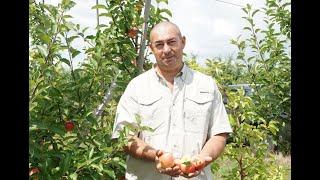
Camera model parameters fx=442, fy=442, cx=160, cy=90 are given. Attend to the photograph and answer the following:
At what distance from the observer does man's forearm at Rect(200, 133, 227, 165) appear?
2201mm

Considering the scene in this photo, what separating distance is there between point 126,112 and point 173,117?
0.81ft

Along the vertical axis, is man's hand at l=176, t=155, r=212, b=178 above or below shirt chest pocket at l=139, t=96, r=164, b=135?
below

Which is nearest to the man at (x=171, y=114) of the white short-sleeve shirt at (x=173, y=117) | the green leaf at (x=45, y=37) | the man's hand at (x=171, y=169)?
the white short-sleeve shirt at (x=173, y=117)

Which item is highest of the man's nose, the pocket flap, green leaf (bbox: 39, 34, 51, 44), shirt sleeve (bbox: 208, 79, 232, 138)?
green leaf (bbox: 39, 34, 51, 44)

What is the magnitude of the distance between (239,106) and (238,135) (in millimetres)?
229

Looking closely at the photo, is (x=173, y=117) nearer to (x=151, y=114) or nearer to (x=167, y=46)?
(x=151, y=114)

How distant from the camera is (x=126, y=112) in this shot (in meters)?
2.30

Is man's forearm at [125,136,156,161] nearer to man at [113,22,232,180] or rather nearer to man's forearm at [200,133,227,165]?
man at [113,22,232,180]

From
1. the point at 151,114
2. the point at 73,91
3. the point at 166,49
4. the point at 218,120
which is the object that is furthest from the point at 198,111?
the point at 73,91

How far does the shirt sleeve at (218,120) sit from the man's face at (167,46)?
0.92ft

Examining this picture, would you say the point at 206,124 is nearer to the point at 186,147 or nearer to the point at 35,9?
the point at 186,147

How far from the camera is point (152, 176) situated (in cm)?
230

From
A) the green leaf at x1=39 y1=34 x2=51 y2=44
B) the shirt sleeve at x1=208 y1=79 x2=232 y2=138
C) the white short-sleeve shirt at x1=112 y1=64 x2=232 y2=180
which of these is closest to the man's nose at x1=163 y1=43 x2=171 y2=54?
the white short-sleeve shirt at x1=112 y1=64 x2=232 y2=180
